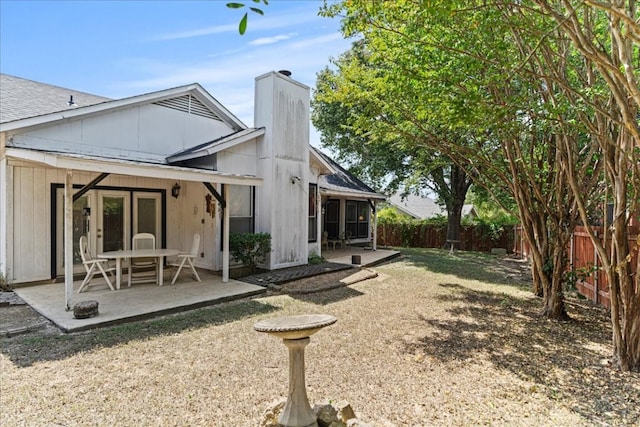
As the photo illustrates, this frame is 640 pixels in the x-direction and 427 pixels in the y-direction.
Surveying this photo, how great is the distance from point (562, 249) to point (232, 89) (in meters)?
11.3

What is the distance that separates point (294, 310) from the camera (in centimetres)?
665

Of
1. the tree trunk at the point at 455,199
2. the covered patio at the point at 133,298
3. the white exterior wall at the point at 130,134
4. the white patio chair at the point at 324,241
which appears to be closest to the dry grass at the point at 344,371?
the covered patio at the point at 133,298

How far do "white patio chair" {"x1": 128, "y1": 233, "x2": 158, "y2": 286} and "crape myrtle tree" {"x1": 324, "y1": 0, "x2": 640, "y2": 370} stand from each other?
6.27m

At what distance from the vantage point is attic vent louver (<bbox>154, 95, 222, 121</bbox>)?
1002cm

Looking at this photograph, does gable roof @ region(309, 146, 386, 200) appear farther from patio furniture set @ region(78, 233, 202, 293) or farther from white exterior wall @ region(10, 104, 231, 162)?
patio furniture set @ region(78, 233, 202, 293)

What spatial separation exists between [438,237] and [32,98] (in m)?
18.7

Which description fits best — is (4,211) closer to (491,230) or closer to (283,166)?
(283,166)

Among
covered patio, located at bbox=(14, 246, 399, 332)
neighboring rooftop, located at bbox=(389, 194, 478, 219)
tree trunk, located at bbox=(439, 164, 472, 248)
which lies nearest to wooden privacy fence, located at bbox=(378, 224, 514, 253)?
tree trunk, located at bbox=(439, 164, 472, 248)

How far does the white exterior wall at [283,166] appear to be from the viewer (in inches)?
391

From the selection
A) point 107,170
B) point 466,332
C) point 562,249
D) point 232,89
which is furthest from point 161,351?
point 232,89

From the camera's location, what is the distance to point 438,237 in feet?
66.4

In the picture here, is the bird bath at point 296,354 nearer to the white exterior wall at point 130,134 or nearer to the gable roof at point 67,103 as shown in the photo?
the gable roof at point 67,103

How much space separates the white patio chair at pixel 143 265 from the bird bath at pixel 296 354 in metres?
6.13

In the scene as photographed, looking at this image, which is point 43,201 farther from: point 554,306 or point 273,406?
point 554,306
